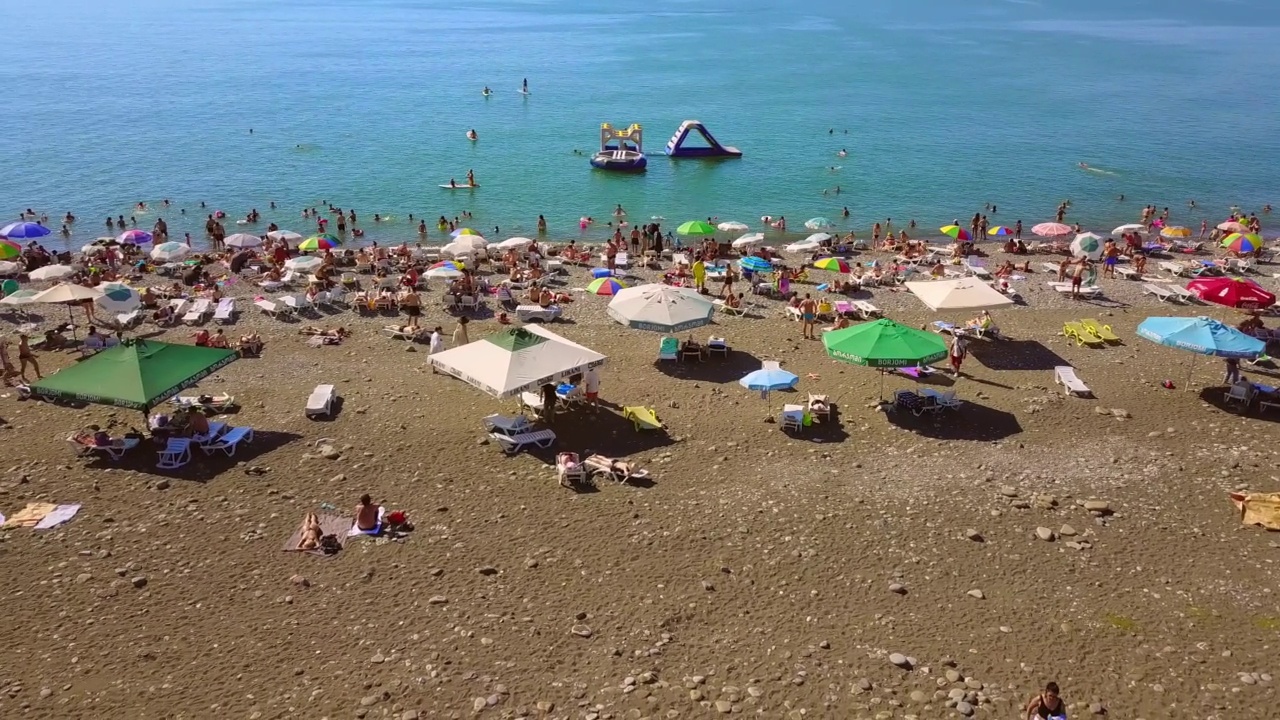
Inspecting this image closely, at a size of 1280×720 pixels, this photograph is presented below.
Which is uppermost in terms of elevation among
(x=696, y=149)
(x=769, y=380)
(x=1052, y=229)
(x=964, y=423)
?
(x=696, y=149)

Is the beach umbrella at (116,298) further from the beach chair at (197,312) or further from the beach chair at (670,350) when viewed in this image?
the beach chair at (670,350)

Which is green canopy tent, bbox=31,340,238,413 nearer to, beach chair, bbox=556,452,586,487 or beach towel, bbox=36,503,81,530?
beach towel, bbox=36,503,81,530

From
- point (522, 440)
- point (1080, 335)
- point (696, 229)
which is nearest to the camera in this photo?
point (522, 440)

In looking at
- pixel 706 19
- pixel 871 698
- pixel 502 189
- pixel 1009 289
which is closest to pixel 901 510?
pixel 871 698

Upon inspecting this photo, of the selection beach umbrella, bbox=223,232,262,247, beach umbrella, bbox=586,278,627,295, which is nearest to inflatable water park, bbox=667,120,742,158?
beach umbrella, bbox=223,232,262,247

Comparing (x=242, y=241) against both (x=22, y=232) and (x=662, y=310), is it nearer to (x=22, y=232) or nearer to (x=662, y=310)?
(x=22, y=232)

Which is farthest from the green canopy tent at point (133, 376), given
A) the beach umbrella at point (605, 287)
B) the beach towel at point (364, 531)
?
the beach umbrella at point (605, 287)

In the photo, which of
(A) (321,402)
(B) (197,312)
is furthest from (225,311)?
(A) (321,402)
